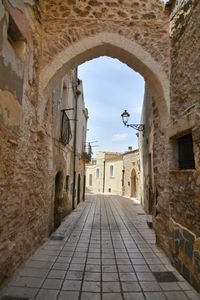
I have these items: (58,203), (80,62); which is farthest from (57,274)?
(80,62)

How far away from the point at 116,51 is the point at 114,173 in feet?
70.6

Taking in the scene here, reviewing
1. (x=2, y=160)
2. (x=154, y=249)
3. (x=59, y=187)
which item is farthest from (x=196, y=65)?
(x=59, y=187)

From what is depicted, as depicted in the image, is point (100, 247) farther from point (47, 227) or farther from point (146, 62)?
point (146, 62)

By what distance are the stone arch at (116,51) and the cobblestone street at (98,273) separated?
249 centimetres

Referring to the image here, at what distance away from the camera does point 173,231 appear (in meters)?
3.68

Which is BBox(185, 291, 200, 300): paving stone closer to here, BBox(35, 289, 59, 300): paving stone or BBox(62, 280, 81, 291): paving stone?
BBox(62, 280, 81, 291): paving stone

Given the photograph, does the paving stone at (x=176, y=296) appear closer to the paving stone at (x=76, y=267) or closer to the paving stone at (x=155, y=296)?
the paving stone at (x=155, y=296)

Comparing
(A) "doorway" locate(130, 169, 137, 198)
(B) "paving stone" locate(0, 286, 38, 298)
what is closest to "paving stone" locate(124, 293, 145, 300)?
(B) "paving stone" locate(0, 286, 38, 298)

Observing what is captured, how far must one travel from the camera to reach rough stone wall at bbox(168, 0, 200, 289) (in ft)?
9.66

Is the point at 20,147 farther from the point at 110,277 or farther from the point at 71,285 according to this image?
the point at 110,277

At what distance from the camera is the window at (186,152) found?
3.34 meters

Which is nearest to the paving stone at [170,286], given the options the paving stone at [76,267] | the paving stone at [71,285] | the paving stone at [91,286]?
the paving stone at [91,286]

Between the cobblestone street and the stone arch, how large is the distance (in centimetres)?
249

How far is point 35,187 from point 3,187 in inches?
57.4
